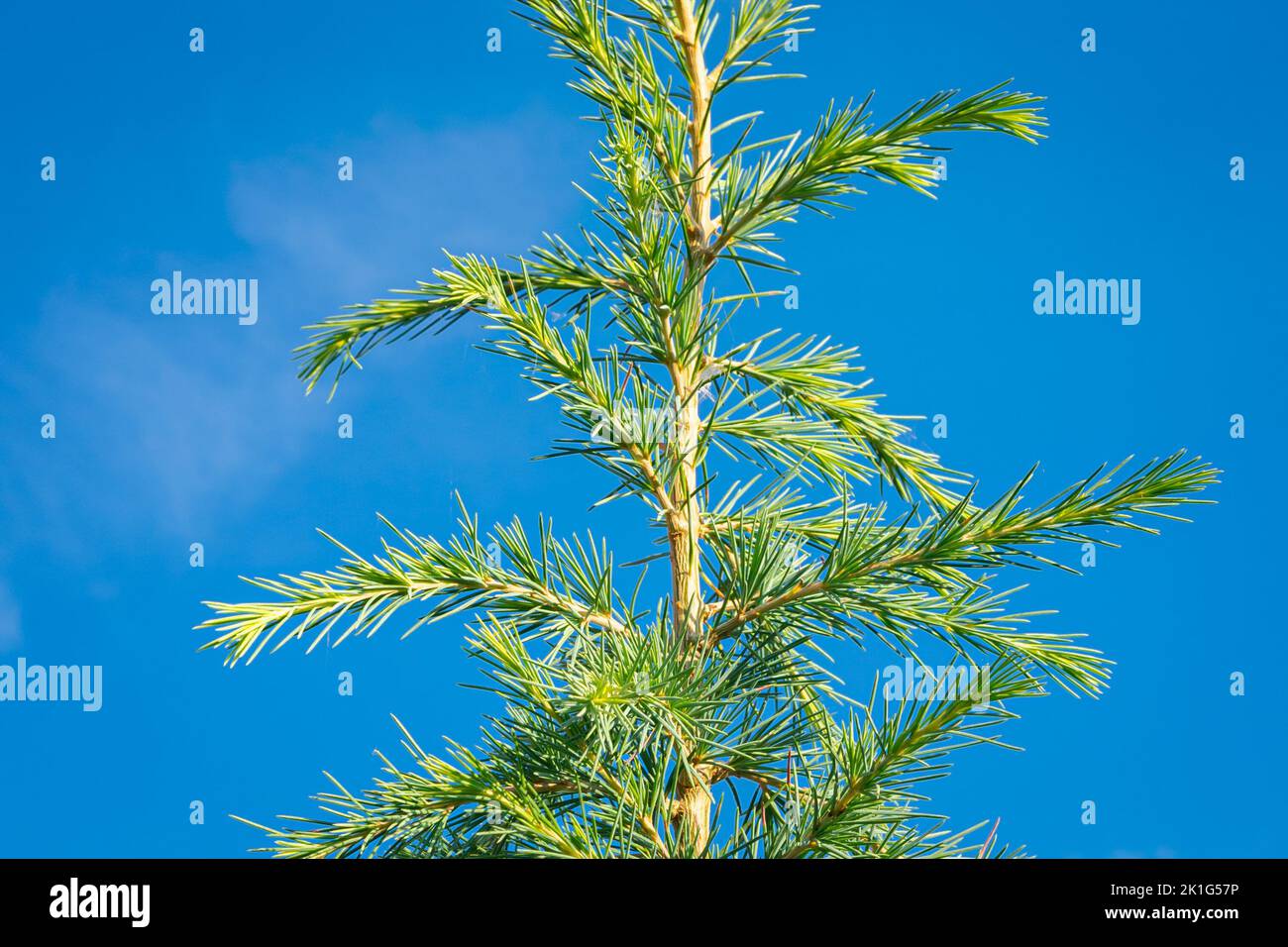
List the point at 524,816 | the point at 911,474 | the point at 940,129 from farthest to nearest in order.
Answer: the point at 911,474 < the point at 940,129 < the point at 524,816

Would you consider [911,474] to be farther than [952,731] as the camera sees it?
Yes

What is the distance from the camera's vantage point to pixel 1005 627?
1.29 m
